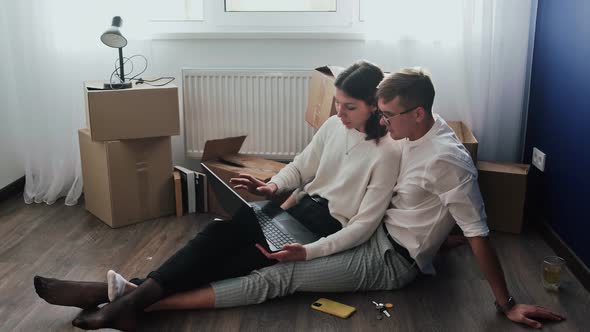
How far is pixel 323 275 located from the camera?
8.09 ft

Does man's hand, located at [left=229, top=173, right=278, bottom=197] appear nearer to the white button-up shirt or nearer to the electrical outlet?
the white button-up shirt

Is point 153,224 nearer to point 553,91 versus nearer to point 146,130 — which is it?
point 146,130

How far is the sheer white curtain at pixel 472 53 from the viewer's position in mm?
3373

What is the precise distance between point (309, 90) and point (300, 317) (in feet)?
5.07

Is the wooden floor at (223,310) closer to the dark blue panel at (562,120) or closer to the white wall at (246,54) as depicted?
the dark blue panel at (562,120)

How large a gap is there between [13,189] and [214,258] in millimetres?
1938

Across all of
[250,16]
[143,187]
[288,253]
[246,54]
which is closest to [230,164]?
[143,187]

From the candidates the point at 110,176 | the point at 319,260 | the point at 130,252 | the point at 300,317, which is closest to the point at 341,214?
the point at 319,260

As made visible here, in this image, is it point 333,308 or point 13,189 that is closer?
point 333,308

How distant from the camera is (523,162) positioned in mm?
3596

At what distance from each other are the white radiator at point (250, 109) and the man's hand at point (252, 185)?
1.02 m

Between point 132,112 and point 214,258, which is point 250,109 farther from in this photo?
point 214,258

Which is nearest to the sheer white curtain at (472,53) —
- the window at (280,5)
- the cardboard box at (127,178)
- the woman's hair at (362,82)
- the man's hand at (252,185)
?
the window at (280,5)

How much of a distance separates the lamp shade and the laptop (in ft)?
3.18
